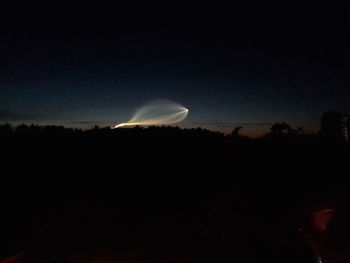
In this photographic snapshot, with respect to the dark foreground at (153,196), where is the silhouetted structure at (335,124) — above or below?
above

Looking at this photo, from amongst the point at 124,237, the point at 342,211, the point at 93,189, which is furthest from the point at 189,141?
the point at 342,211

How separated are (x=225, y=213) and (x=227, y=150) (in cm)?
731

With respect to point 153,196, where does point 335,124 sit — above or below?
above

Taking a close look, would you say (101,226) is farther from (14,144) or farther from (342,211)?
(342,211)

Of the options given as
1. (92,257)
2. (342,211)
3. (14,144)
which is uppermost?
(14,144)

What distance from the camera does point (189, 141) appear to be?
41.2 feet

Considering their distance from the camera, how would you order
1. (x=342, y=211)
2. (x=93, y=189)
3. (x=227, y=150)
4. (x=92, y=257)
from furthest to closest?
(x=227, y=150) < (x=93, y=189) < (x=92, y=257) < (x=342, y=211)

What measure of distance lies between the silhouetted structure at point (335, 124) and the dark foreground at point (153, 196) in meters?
2.45

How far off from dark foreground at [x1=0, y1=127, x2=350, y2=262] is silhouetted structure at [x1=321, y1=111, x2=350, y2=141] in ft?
8.03

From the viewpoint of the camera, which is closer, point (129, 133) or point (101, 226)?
point (101, 226)

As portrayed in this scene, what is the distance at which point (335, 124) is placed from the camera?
1691cm

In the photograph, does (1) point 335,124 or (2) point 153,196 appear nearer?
(2) point 153,196

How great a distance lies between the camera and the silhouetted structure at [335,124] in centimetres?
1608

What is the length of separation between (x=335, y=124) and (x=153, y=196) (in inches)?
505
